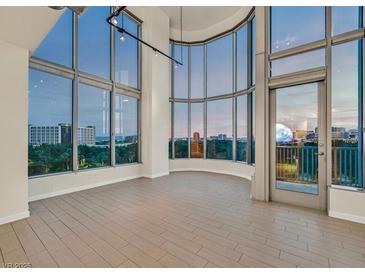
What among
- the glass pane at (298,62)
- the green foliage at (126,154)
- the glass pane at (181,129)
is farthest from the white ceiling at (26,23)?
the glass pane at (181,129)

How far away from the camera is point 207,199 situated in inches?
161

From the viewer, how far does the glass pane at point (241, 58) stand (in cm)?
641

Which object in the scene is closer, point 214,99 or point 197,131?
point 214,99

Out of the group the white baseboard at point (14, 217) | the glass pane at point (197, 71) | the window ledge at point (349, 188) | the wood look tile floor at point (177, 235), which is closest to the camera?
the wood look tile floor at point (177, 235)

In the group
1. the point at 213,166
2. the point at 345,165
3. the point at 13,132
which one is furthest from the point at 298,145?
the point at 13,132

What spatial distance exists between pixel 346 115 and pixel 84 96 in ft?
18.7

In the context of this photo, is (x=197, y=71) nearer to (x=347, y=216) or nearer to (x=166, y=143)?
(x=166, y=143)

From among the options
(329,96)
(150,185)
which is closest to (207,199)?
(150,185)

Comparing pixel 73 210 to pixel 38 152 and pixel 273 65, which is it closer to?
pixel 38 152

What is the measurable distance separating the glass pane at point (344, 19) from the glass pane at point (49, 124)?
18.5 ft

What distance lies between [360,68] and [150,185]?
16.3 feet

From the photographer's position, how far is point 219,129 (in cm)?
735

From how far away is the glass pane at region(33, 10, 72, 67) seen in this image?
431 centimetres

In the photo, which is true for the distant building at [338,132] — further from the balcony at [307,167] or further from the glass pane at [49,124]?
the glass pane at [49,124]
